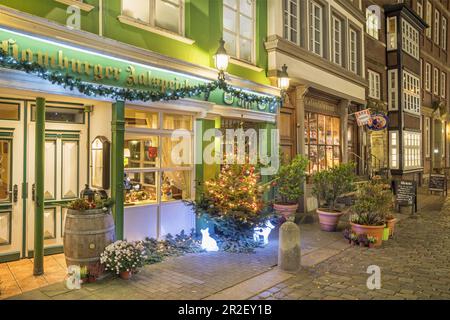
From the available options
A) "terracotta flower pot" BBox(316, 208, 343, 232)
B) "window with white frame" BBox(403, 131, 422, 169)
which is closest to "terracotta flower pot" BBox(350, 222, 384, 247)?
"terracotta flower pot" BBox(316, 208, 343, 232)

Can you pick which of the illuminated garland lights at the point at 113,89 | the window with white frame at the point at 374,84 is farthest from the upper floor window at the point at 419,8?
the illuminated garland lights at the point at 113,89

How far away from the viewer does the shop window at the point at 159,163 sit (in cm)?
728

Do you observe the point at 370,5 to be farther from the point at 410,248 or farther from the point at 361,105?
the point at 410,248

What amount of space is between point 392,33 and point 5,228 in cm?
1860

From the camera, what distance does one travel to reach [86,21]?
6.17 m

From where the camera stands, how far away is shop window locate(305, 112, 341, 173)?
41.7 feet

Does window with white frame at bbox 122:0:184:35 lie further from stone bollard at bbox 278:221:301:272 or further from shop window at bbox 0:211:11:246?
stone bollard at bbox 278:221:301:272

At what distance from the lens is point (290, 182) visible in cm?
961

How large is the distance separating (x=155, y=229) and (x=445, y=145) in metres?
24.9

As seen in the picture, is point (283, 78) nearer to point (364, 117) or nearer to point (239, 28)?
point (239, 28)

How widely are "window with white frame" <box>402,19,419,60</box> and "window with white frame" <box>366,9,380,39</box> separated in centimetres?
182

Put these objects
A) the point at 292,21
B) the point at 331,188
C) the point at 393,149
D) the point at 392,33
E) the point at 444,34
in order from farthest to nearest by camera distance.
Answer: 1. the point at 444,34
2. the point at 393,149
3. the point at 392,33
4. the point at 292,21
5. the point at 331,188

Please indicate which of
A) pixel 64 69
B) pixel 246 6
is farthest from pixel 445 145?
pixel 64 69

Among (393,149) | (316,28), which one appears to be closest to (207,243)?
(316,28)
